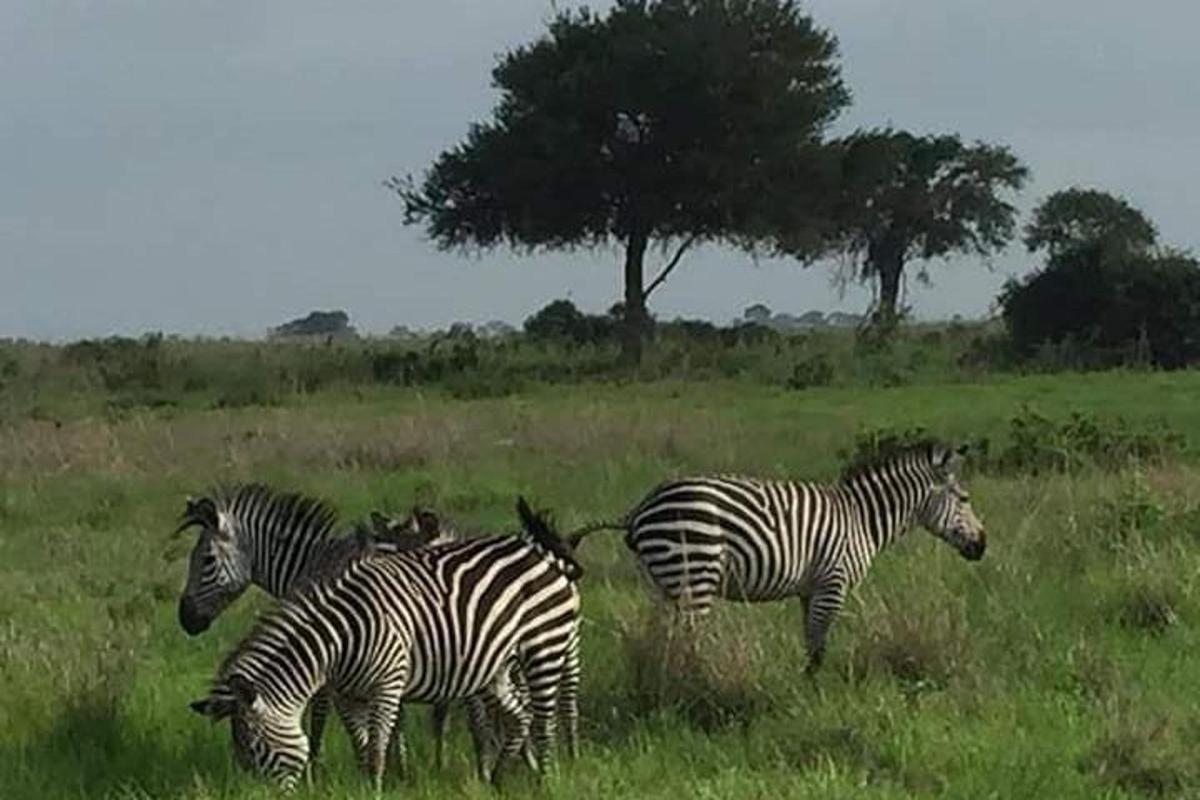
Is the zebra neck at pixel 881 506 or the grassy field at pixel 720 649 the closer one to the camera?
the grassy field at pixel 720 649

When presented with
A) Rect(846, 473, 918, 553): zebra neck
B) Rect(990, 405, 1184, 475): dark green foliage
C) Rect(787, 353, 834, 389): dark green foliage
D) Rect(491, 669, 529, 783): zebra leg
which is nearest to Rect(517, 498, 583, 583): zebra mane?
Rect(491, 669, 529, 783): zebra leg

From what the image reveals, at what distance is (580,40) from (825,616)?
104ft

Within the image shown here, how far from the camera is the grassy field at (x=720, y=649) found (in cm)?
795

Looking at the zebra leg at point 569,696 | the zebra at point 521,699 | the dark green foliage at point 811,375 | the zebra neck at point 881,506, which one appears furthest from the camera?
the dark green foliage at point 811,375

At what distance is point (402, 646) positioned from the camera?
791 cm

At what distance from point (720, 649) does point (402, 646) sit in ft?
6.13

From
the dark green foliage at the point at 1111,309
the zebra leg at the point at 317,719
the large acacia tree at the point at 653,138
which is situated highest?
the large acacia tree at the point at 653,138

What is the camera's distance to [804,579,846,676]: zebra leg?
10.1 metres

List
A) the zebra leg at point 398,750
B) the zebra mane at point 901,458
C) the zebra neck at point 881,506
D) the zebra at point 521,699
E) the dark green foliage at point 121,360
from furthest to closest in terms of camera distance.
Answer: the dark green foliage at point 121,360 → the zebra mane at point 901,458 → the zebra neck at point 881,506 → the zebra at point 521,699 → the zebra leg at point 398,750

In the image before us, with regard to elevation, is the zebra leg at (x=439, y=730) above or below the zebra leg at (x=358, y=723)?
below

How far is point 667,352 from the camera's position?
38.1 meters

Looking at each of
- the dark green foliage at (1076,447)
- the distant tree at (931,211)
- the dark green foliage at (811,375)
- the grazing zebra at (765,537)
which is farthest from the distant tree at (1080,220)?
the grazing zebra at (765,537)

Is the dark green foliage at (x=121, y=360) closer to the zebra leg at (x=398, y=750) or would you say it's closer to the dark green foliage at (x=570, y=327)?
the dark green foliage at (x=570, y=327)

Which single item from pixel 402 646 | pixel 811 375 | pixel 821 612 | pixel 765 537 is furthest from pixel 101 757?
pixel 811 375
